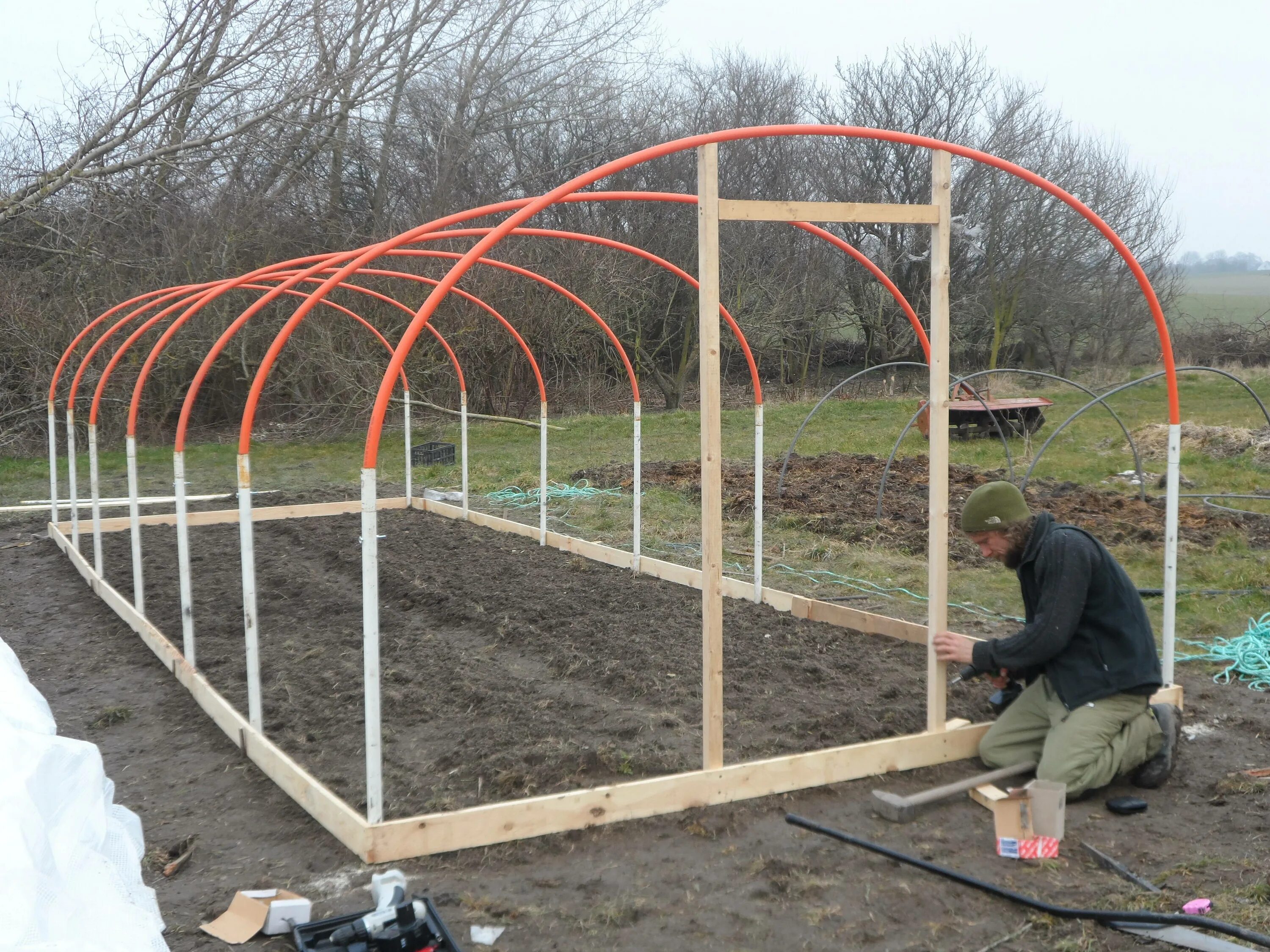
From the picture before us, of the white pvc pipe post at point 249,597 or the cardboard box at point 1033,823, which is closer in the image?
the cardboard box at point 1033,823

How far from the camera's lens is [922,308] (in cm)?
2180

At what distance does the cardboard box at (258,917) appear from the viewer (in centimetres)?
270

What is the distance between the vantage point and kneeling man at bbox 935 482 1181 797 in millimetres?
3498

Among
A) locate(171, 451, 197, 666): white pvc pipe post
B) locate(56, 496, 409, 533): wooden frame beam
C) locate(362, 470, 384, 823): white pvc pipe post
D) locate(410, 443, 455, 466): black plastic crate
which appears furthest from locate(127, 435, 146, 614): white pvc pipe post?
locate(410, 443, 455, 466): black plastic crate

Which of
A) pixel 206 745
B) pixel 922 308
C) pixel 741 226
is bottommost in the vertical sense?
pixel 206 745

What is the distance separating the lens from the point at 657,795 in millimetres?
3424

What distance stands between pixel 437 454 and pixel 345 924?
383 inches

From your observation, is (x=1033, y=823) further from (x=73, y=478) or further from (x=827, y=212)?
(x=73, y=478)

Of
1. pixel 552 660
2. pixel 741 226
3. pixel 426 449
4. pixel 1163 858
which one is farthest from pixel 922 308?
pixel 1163 858

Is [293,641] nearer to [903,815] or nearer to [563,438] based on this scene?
[903,815]

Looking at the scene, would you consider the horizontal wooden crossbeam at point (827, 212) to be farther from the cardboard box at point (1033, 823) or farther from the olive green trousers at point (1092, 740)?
the cardboard box at point (1033, 823)

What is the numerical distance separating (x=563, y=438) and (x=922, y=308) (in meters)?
10.8

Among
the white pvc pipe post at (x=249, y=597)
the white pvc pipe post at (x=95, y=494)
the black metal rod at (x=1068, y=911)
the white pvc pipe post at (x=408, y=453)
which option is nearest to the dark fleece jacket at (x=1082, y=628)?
the black metal rod at (x=1068, y=911)

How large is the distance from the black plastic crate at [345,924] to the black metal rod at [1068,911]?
1248mm
